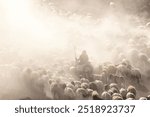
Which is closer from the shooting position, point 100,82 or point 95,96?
point 95,96

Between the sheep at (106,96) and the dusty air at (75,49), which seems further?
the dusty air at (75,49)

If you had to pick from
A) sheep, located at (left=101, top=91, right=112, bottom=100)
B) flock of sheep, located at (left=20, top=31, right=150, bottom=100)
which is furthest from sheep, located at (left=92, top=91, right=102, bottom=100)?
sheep, located at (left=101, top=91, right=112, bottom=100)

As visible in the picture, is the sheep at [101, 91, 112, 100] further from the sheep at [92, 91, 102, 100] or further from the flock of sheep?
the sheep at [92, 91, 102, 100]

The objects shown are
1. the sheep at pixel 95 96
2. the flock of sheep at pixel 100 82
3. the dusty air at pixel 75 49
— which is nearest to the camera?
the sheep at pixel 95 96

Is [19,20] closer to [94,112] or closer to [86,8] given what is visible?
[86,8]

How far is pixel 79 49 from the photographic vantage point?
18.8 meters

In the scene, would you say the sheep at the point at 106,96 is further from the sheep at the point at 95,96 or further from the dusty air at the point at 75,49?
the sheep at the point at 95,96

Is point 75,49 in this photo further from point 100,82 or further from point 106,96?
point 106,96

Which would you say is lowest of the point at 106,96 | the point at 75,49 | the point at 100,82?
the point at 106,96

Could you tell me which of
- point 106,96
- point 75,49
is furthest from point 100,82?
point 75,49

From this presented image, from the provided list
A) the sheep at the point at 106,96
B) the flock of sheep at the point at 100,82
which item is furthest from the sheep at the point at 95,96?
the sheep at the point at 106,96

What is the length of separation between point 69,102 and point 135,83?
16.5ft

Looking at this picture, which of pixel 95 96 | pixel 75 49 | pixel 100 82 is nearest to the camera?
pixel 95 96

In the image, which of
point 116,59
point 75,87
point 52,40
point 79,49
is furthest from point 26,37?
point 75,87
